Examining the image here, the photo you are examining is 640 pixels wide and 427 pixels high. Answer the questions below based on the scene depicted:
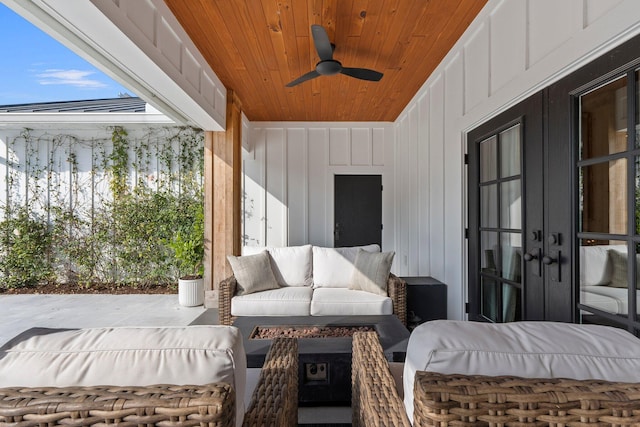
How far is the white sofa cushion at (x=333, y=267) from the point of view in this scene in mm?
3607

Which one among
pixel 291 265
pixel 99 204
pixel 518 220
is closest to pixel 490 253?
pixel 518 220

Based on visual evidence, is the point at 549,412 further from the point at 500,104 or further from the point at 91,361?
the point at 500,104

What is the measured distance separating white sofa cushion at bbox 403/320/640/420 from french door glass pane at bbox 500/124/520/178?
182cm

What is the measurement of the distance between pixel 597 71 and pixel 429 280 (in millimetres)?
2531

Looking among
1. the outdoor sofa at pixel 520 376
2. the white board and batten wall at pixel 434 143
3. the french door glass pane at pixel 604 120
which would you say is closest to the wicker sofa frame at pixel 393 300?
the white board and batten wall at pixel 434 143

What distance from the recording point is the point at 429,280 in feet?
12.1

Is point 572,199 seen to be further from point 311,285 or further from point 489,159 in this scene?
point 311,285

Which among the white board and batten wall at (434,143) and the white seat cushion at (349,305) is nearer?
the white board and batten wall at (434,143)

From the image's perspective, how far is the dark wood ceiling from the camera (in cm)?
260

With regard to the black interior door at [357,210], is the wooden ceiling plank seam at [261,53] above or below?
above

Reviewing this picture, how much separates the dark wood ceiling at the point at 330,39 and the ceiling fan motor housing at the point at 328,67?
0.70ft

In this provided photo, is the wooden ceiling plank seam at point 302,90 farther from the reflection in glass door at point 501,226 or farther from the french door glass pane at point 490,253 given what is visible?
the french door glass pane at point 490,253

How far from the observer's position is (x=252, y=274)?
11.1 feet

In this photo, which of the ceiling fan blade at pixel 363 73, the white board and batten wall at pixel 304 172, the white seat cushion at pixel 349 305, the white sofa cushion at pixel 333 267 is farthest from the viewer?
the white board and batten wall at pixel 304 172
